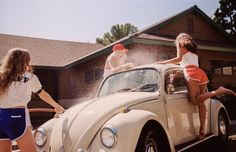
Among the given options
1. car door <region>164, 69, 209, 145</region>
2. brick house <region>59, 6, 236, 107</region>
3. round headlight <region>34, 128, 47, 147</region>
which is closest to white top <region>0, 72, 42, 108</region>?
round headlight <region>34, 128, 47, 147</region>

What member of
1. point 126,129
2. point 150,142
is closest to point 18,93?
point 126,129

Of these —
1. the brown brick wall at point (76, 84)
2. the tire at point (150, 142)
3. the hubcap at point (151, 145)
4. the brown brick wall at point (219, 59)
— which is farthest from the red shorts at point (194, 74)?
the brown brick wall at point (219, 59)

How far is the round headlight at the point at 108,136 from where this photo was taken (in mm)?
3658

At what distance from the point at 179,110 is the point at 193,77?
878 mm

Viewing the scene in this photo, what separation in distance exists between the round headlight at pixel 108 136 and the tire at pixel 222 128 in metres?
3.56

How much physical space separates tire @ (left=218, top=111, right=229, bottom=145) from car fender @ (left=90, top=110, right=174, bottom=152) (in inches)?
118

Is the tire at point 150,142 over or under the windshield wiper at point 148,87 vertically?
under

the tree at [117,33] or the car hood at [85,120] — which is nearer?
the car hood at [85,120]

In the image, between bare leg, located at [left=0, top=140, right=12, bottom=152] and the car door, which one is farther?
the car door

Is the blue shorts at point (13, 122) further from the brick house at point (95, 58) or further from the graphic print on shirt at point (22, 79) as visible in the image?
the brick house at point (95, 58)

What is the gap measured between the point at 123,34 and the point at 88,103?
6206 centimetres

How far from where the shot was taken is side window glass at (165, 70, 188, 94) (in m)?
5.27

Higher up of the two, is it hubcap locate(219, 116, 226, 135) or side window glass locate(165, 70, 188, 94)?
side window glass locate(165, 70, 188, 94)

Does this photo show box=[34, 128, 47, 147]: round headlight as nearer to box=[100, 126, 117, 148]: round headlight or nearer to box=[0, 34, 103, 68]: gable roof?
box=[100, 126, 117, 148]: round headlight
